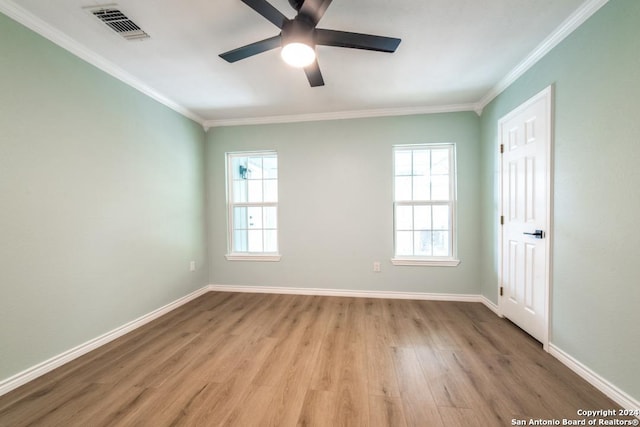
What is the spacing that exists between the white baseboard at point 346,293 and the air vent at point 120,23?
2.98 m

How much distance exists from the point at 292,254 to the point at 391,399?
2168mm

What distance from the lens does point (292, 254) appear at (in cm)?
337

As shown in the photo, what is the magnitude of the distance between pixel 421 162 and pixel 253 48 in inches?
96.9

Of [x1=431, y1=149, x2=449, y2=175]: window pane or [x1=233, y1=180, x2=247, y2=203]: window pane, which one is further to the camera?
[x1=233, y1=180, x2=247, y2=203]: window pane

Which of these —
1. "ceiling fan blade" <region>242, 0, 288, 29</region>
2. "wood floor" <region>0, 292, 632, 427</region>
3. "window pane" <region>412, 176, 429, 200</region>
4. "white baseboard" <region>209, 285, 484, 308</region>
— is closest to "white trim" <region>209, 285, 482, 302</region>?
"white baseboard" <region>209, 285, 484, 308</region>

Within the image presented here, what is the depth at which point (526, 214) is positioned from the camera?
2164 mm

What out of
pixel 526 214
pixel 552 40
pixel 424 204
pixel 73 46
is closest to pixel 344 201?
pixel 424 204

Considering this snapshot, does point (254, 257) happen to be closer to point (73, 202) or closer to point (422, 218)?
point (73, 202)

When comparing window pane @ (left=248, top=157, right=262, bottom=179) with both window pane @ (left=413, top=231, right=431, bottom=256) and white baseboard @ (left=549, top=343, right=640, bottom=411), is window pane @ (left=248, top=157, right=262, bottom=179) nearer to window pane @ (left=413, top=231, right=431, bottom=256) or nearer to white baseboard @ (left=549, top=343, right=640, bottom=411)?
window pane @ (left=413, top=231, right=431, bottom=256)

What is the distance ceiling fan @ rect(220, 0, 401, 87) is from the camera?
1308 mm

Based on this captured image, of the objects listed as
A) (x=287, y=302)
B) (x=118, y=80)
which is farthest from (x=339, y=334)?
(x=118, y=80)

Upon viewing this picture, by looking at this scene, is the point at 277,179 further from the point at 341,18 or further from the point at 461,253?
the point at 461,253

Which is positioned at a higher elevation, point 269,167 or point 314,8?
point 314,8

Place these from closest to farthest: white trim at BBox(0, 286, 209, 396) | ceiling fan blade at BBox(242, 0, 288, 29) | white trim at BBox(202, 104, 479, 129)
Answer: ceiling fan blade at BBox(242, 0, 288, 29)
white trim at BBox(0, 286, 209, 396)
white trim at BBox(202, 104, 479, 129)
